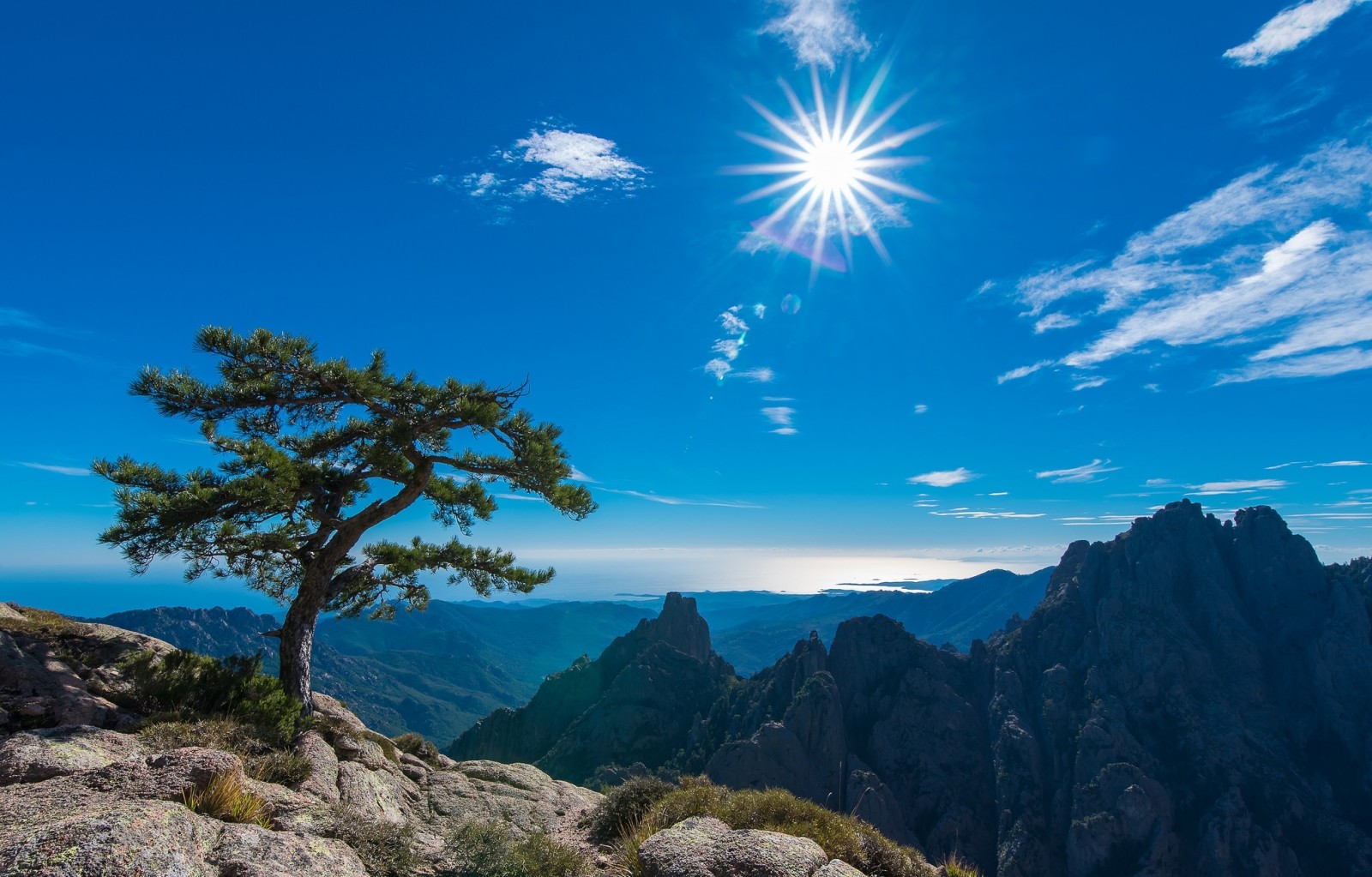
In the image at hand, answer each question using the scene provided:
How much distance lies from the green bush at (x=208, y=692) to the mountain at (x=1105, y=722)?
326 feet

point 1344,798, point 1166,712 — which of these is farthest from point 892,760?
point 1344,798

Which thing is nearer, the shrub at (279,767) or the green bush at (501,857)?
the green bush at (501,857)

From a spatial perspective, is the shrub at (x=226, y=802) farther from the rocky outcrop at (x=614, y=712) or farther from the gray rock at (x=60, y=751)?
the rocky outcrop at (x=614, y=712)

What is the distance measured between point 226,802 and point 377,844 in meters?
2.14

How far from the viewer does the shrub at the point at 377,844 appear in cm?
840

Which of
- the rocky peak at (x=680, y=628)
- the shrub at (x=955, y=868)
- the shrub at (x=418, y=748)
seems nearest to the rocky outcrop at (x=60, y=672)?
the shrub at (x=418, y=748)

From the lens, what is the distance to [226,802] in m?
7.89

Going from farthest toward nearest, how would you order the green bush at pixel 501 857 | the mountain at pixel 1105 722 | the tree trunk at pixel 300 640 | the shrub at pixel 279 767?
the mountain at pixel 1105 722, the tree trunk at pixel 300 640, the shrub at pixel 279 767, the green bush at pixel 501 857

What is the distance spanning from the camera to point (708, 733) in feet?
A: 427

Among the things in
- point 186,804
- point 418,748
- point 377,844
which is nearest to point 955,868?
point 377,844

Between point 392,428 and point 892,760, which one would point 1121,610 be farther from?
point 392,428

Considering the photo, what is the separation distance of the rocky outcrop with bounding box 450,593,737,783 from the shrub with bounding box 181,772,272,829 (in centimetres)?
12949

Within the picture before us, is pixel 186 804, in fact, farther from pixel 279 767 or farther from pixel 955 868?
pixel 955 868

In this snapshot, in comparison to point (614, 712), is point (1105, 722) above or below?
above
